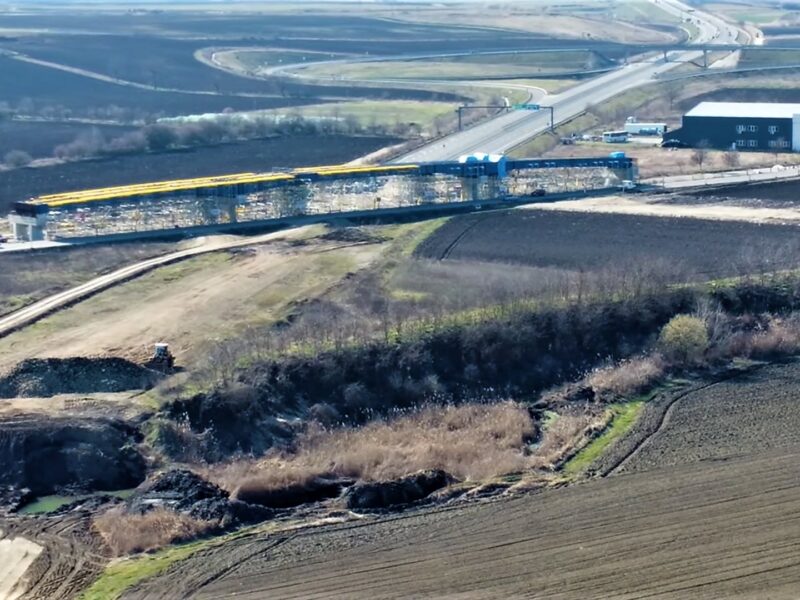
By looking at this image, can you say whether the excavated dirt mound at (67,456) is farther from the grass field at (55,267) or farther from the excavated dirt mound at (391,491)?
the grass field at (55,267)

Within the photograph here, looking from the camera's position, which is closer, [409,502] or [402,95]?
[409,502]

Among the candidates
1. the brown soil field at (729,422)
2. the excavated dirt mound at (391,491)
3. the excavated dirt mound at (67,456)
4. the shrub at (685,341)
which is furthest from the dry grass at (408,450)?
the shrub at (685,341)

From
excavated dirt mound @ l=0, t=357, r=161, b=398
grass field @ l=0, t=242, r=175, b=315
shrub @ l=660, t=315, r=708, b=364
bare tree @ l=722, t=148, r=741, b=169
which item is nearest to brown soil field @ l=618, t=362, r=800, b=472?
shrub @ l=660, t=315, r=708, b=364

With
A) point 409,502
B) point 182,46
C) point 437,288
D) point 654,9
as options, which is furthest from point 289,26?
point 409,502

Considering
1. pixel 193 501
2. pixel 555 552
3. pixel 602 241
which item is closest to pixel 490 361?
pixel 193 501

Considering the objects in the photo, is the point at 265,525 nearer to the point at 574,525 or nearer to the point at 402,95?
the point at 574,525
